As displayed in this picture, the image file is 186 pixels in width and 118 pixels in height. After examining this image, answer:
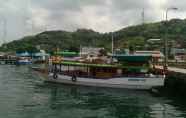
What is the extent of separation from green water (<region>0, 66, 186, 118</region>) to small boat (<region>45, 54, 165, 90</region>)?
1990 millimetres

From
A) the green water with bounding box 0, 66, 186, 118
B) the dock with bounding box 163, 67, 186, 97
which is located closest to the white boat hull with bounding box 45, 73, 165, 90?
the dock with bounding box 163, 67, 186, 97

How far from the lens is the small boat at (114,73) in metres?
50.8

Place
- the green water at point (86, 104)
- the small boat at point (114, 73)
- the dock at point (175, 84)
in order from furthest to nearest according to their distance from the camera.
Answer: the small boat at point (114, 73)
the dock at point (175, 84)
the green water at point (86, 104)

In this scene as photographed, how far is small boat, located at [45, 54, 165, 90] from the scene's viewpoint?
167 ft

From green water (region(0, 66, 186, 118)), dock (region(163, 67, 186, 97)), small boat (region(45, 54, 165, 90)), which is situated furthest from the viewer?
small boat (region(45, 54, 165, 90))

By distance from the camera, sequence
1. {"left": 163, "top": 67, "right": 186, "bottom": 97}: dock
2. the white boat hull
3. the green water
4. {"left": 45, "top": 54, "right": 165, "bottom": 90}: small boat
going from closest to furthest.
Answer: the green water, {"left": 163, "top": 67, "right": 186, "bottom": 97}: dock, the white boat hull, {"left": 45, "top": 54, "right": 165, "bottom": 90}: small boat

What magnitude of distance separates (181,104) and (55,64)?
23.2 meters

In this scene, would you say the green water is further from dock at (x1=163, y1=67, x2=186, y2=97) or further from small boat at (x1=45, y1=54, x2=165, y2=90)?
dock at (x1=163, y1=67, x2=186, y2=97)

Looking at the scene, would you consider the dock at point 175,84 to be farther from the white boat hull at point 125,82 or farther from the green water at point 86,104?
the green water at point 86,104

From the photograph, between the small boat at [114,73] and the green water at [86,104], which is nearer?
the green water at [86,104]

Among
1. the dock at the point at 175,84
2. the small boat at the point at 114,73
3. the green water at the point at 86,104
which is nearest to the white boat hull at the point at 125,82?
the small boat at the point at 114,73

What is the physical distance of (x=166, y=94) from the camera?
4703 cm

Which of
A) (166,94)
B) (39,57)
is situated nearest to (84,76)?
(166,94)

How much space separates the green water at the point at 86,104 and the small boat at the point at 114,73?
1.99 m
